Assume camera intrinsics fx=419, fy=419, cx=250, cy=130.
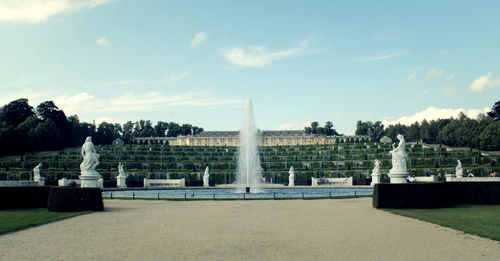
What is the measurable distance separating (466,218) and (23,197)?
814 inches

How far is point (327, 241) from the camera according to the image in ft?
39.2

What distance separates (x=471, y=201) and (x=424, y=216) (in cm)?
725

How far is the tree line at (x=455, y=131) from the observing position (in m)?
91.3

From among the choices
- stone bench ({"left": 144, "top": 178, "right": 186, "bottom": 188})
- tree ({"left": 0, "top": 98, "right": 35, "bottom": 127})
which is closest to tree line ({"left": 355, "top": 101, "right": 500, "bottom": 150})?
stone bench ({"left": 144, "top": 178, "right": 186, "bottom": 188})

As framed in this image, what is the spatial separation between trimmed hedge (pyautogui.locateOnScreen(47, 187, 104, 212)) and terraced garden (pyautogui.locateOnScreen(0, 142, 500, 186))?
28.0 metres

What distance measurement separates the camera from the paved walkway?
10.1m

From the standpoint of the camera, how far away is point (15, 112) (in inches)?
3844

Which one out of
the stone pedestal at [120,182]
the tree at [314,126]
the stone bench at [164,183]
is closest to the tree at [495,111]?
the tree at [314,126]

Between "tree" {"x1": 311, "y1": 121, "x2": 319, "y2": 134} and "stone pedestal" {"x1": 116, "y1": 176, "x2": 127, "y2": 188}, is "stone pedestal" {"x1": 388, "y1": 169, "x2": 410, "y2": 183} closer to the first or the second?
"stone pedestal" {"x1": 116, "y1": 176, "x2": 127, "y2": 188}

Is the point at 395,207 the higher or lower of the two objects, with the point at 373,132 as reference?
lower

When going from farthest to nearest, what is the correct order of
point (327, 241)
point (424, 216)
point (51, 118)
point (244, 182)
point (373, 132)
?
point (373, 132), point (51, 118), point (244, 182), point (424, 216), point (327, 241)

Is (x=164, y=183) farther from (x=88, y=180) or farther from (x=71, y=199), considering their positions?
(x=71, y=199)

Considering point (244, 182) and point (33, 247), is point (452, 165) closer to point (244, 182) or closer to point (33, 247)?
point (244, 182)

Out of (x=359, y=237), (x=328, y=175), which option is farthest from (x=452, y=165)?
(x=359, y=237)
